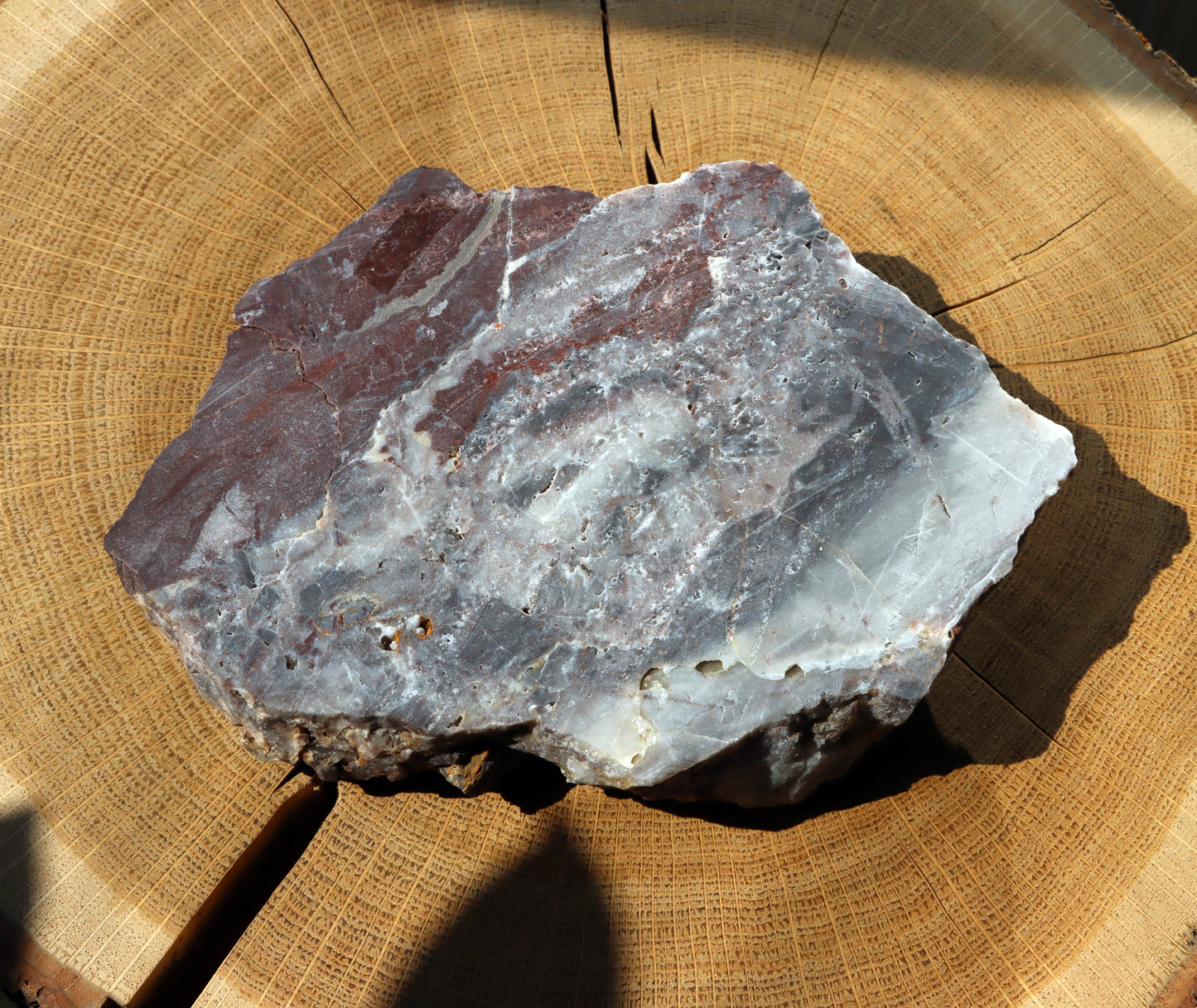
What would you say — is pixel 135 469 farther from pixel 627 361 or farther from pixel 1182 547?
pixel 1182 547

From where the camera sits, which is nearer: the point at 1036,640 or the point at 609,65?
the point at 1036,640

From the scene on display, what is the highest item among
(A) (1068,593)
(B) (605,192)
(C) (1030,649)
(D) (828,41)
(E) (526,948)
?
(D) (828,41)

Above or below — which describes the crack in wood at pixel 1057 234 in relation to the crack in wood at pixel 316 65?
above

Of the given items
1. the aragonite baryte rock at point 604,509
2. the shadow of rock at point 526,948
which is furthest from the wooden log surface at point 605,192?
the aragonite baryte rock at point 604,509

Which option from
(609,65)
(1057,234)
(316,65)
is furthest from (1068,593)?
(316,65)

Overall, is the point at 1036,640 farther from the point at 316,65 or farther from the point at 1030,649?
the point at 316,65

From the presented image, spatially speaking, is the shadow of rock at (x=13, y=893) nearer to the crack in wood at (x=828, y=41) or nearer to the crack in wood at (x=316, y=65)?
the crack in wood at (x=316, y=65)


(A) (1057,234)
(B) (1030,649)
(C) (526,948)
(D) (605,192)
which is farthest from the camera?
(D) (605,192)

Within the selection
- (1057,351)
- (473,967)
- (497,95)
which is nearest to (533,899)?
(473,967)
